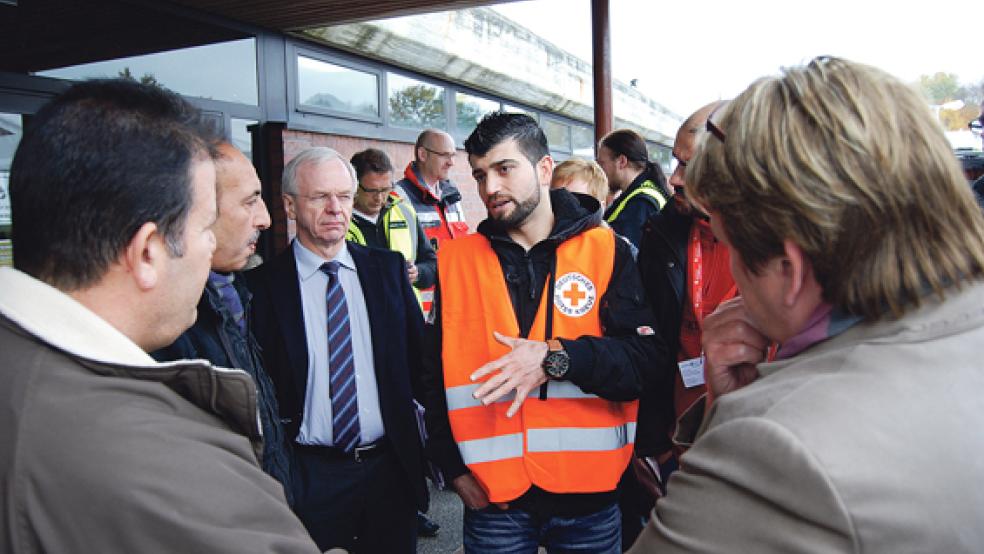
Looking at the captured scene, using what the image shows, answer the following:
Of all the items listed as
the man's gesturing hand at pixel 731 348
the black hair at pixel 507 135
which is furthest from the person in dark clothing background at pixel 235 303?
the man's gesturing hand at pixel 731 348

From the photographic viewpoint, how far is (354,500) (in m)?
2.55

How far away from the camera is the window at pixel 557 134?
11750 mm

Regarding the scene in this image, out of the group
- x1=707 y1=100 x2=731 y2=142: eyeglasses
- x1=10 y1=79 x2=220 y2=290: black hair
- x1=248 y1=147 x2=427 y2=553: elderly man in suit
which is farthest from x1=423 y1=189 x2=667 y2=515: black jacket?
x1=10 y1=79 x2=220 y2=290: black hair

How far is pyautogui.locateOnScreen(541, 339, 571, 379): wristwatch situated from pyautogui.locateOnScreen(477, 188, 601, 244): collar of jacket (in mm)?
412

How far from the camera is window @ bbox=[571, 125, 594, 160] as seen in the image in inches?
512

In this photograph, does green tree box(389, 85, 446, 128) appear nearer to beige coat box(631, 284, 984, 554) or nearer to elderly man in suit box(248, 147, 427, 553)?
elderly man in suit box(248, 147, 427, 553)

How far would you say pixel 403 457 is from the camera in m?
2.60

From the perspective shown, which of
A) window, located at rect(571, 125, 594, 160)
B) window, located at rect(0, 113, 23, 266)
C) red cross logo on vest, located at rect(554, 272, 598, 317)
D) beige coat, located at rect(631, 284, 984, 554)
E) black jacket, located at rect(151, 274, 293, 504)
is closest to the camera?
beige coat, located at rect(631, 284, 984, 554)

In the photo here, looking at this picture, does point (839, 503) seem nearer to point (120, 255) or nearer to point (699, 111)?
point (120, 255)

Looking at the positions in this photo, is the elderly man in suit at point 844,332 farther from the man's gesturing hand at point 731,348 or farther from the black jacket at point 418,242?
the black jacket at point 418,242

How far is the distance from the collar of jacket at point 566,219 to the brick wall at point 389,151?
405 cm

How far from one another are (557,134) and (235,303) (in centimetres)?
1047

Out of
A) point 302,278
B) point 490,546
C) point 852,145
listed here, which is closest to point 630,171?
point 302,278

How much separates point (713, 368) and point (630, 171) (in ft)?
12.0
